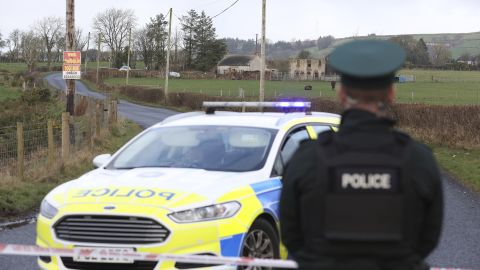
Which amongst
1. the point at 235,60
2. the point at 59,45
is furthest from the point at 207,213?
the point at 59,45

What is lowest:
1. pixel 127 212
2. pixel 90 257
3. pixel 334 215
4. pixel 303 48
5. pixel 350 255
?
pixel 90 257

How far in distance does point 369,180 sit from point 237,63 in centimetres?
12438

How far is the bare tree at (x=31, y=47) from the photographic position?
119938 mm

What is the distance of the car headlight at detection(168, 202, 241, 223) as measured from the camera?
456cm

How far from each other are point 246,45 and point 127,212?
135125 millimetres

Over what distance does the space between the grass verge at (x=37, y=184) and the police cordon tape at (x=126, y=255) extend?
17.0 feet

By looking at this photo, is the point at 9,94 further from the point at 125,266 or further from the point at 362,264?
the point at 362,264

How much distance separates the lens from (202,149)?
5.95m

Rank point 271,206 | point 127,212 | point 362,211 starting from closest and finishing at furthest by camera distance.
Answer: point 362,211 → point 127,212 → point 271,206

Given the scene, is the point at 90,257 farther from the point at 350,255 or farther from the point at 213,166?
the point at 350,255

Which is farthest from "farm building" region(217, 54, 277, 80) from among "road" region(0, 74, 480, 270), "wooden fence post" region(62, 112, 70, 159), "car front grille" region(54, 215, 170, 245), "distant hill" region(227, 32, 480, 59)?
"car front grille" region(54, 215, 170, 245)

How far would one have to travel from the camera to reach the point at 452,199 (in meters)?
11.0

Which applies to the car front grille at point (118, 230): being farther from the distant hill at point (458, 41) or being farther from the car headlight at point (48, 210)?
the distant hill at point (458, 41)

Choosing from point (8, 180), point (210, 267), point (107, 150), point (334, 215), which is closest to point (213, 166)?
point (210, 267)
